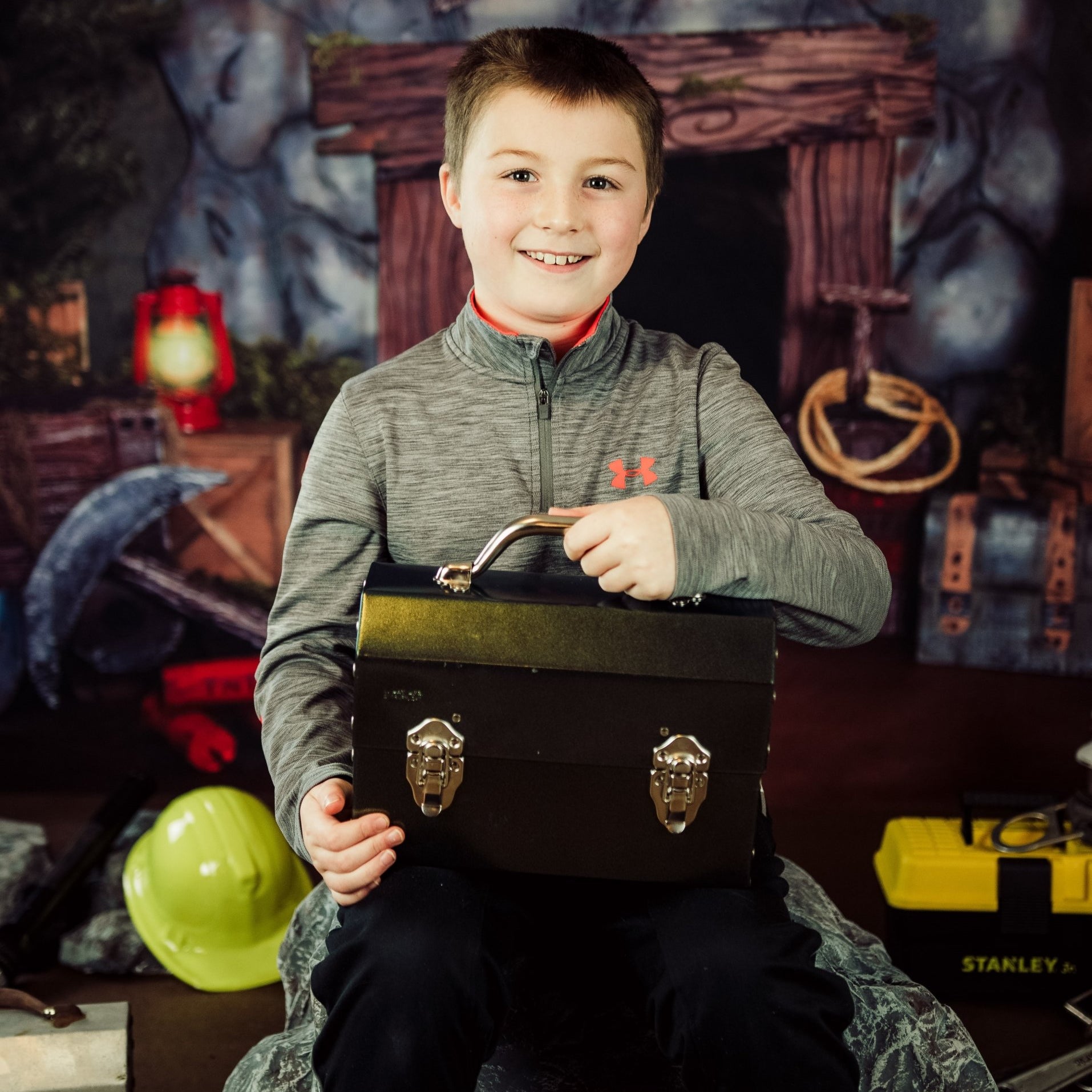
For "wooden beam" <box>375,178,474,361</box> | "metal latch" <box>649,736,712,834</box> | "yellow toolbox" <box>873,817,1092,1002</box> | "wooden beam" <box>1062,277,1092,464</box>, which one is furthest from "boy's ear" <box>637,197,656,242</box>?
"wooden beam" <box>1062,277,1092,464</box>

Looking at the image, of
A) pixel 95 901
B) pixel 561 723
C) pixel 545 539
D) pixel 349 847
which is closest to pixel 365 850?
pixel 349 847

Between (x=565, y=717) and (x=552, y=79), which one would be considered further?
(x=552, y=79)

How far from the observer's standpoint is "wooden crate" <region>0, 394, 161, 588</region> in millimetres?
3094

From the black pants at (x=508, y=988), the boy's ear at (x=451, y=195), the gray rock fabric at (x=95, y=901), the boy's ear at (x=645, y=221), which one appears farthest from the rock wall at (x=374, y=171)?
the black pants at (x=508, y=988)

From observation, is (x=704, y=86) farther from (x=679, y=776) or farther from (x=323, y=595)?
(x=679, y=776)

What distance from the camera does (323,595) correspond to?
155 cm

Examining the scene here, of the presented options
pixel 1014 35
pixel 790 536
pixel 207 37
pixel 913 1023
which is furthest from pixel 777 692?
pixel 207 37

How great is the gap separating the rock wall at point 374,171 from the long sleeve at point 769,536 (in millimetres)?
1699

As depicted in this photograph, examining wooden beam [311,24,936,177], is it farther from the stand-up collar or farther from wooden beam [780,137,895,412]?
the stand-up collar

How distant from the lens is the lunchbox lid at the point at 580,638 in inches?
47.2

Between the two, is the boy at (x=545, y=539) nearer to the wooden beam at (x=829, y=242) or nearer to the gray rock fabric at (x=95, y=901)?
the gray rock fabric at (x=95, y=901)

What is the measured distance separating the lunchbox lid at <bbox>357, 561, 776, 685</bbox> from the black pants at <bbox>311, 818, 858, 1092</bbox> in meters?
0.28

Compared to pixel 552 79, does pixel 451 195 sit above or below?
below

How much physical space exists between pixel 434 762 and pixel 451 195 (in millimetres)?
814
